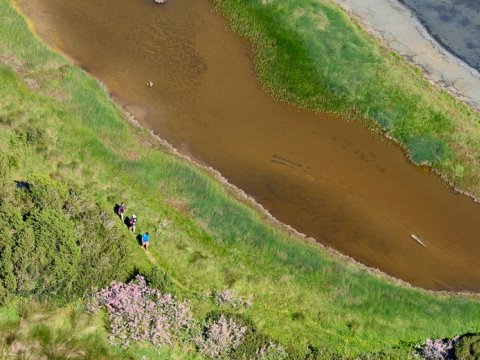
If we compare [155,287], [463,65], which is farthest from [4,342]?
[463,65]

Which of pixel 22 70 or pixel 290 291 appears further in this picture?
pixel 22 70

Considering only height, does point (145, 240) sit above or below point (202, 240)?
below

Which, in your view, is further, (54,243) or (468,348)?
(54,243)

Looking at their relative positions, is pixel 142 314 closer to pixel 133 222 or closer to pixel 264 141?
pixel 133 222

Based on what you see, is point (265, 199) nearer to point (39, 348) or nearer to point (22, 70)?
point (39, 348)

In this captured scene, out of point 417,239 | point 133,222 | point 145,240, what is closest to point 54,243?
point 133,222

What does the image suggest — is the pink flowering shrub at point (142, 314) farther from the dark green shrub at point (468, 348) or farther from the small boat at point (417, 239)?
the small boat at point (417, 239)
